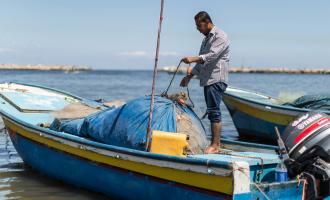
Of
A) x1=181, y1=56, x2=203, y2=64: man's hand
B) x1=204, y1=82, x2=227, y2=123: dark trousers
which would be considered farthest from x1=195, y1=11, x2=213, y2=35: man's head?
x1=204, y1=82, x2=227, y2=123: dark trousers

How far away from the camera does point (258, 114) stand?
12.4 metres

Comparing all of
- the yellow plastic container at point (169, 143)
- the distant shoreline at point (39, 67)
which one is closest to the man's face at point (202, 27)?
the yellow plastic container at point (169, 143)

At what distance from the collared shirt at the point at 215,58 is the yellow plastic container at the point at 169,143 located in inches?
40.6

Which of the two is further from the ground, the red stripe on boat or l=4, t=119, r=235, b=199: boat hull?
the red stripe on boat

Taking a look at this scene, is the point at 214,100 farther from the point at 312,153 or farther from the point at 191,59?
the point at 312,153

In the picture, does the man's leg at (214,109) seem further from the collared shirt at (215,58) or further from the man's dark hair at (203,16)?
the man's dark hair at (203,16)

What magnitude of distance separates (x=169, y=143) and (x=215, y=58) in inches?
51.8

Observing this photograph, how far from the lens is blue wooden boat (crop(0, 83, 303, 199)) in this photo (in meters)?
5.06

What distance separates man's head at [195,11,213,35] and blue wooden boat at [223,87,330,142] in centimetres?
490

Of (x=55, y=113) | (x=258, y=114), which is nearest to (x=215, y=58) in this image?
(x=55, y=113)

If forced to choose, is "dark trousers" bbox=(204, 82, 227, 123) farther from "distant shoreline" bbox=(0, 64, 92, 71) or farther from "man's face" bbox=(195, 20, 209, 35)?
"distant shoreline" bbox=(0, 64, 92, 71)

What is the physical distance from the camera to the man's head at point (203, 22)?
6512mm

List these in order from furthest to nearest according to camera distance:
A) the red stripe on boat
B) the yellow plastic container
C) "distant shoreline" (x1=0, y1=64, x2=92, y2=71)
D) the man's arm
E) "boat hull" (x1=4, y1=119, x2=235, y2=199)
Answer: "distant shoreline" (x1=0, y1=64, x2=92, y2=71)
the man's arm
the yellow plastic container
"boat hull" (x1=4, y1=119, x2=235, y2=199)
the red stripe on boat

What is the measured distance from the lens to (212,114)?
6562 millimetres
